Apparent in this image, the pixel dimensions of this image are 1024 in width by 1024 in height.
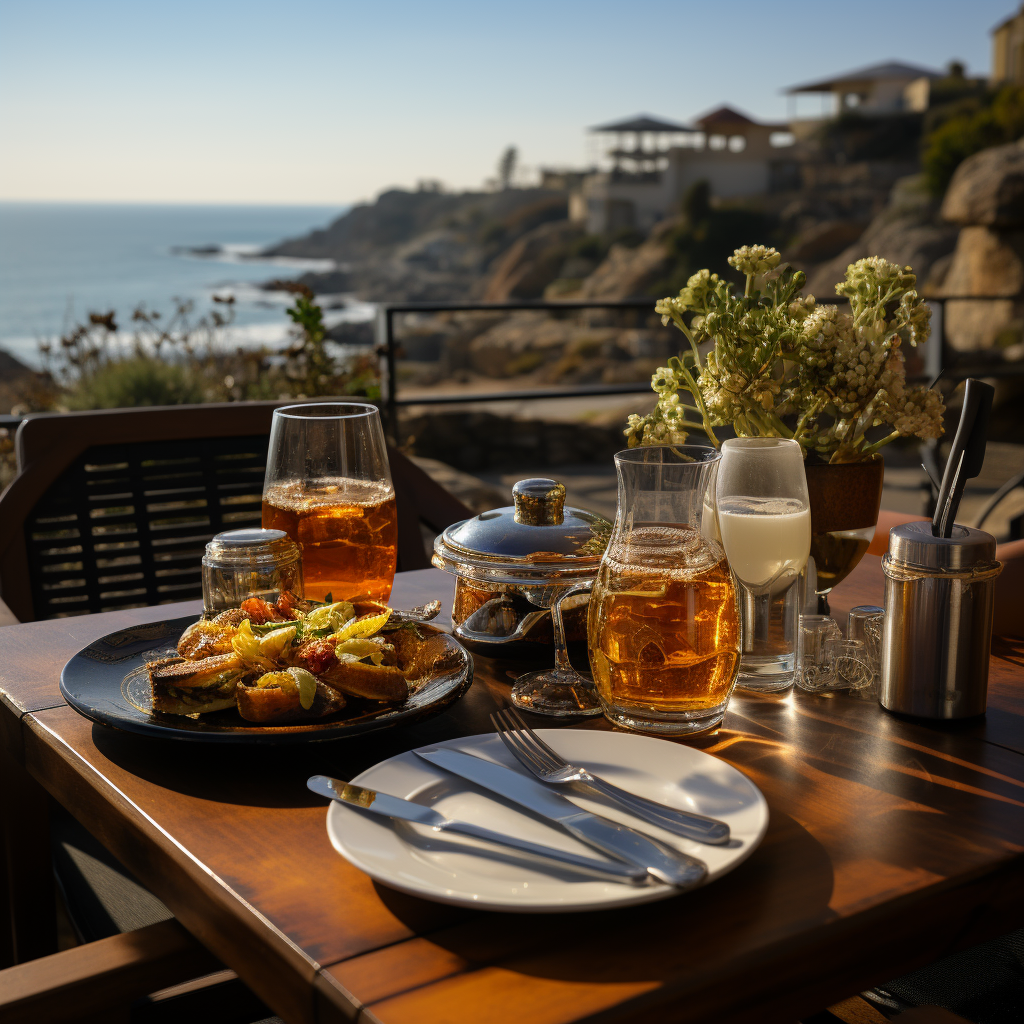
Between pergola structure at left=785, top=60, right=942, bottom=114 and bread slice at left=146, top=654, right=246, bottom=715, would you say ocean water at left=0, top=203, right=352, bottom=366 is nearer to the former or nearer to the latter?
bread slice at left=146, top=654, right=246, bottom=715

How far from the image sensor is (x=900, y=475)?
24.1 ft

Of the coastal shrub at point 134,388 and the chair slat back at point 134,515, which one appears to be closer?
the chair slat back at point 134,515

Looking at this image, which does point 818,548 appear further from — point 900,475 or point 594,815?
point 900,475

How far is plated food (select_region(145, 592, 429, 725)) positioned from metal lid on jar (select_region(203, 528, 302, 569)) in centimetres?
9

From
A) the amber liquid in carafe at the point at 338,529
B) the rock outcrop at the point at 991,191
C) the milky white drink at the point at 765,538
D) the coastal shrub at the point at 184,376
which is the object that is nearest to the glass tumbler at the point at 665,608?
the milky white drink at the point at 765,538

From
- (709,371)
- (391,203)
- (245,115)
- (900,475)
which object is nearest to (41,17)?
(245,115)

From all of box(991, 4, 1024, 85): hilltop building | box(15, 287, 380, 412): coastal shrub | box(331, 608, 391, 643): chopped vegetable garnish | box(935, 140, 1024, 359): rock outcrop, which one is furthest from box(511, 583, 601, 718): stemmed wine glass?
box(991, 4, 1024, 85): hilltop building

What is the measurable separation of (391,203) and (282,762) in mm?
63308

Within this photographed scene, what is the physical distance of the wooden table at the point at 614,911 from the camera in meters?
0.50

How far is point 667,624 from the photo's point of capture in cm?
79

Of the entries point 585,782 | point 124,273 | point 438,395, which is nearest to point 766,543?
point 585,782

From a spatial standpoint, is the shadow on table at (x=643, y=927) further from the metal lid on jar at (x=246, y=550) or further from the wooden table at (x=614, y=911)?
the metal lid on jar at (x=246, y=550)

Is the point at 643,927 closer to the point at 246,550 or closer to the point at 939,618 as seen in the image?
the point at 939,618

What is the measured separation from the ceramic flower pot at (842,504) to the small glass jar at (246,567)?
54cm
